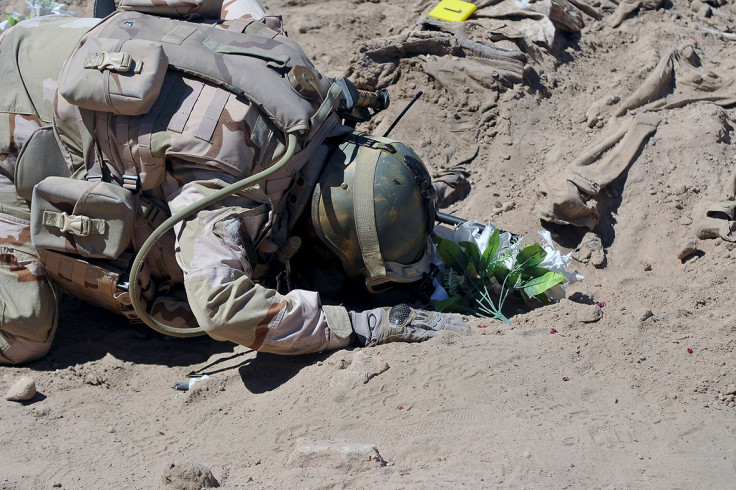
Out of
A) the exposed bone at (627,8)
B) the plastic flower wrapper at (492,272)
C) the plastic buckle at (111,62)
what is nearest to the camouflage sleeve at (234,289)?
the plastic buckle at (111,62)

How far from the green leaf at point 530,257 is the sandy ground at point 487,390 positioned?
326 mm

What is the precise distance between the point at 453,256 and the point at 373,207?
2.30 feet

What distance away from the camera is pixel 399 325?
346 centimetres

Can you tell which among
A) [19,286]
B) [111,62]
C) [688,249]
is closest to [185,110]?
[111,62]

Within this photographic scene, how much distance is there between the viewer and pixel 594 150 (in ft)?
15.9

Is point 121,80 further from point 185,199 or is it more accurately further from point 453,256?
point 453,256

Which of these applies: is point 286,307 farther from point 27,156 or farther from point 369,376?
point 27,156

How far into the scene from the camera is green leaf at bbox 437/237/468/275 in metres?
4.05

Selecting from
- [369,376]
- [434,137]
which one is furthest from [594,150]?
[369,376]

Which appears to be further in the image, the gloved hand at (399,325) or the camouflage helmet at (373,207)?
the camouflage helmet at (373,207)

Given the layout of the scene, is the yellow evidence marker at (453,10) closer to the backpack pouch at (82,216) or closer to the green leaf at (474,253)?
the green leaf at (474,253)

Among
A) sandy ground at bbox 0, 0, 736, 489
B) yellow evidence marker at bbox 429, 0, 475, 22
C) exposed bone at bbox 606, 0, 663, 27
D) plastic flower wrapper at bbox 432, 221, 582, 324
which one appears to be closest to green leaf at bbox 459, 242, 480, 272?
plastic flower wrapper at bbox 432, 221, 582, 324

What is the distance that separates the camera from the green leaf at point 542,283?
12.8 ft

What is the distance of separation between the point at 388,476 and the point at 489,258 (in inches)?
71.4
